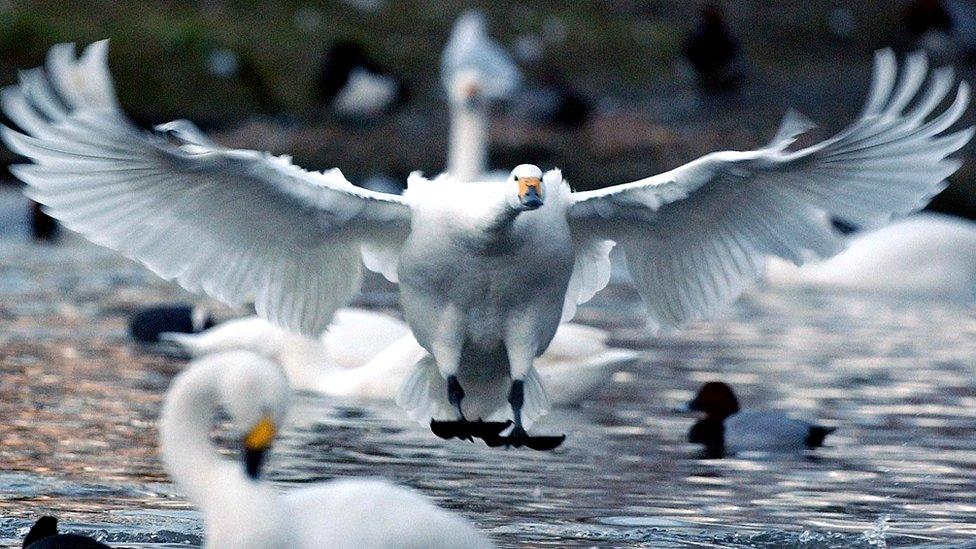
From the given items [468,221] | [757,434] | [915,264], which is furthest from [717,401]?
[915,264]

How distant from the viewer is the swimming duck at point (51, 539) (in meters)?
6.24

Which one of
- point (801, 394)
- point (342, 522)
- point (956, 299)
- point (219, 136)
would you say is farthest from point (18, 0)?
point (342, 522)

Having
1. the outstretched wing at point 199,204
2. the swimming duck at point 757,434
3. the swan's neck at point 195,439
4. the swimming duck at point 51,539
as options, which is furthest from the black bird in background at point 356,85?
the swan's neck at point 195,439

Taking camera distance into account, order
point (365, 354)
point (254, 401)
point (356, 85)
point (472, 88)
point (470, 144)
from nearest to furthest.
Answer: point (254, 401) → point (365, 354) → point (470, 144) → point (472, 88) → point (356, 85)

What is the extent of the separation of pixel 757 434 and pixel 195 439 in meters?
4.52

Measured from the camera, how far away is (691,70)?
26141 mm

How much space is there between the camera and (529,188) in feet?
24.0

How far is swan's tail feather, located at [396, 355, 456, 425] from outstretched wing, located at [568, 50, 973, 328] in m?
0.90

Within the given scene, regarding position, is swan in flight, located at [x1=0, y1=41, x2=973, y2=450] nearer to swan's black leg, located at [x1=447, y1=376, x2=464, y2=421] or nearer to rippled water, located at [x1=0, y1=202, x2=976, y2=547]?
swan's black leg, located at [x1=447, y1=376, x2=464, y2=421]

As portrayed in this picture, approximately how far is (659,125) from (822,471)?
15622 millimetres

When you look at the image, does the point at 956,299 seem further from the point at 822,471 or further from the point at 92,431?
the point at 92,431

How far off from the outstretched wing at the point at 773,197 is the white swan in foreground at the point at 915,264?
794cm

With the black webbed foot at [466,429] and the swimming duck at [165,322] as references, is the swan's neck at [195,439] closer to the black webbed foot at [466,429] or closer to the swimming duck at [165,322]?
the black webbed foot at [466,429]

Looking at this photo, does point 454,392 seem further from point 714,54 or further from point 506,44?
point 506,44
